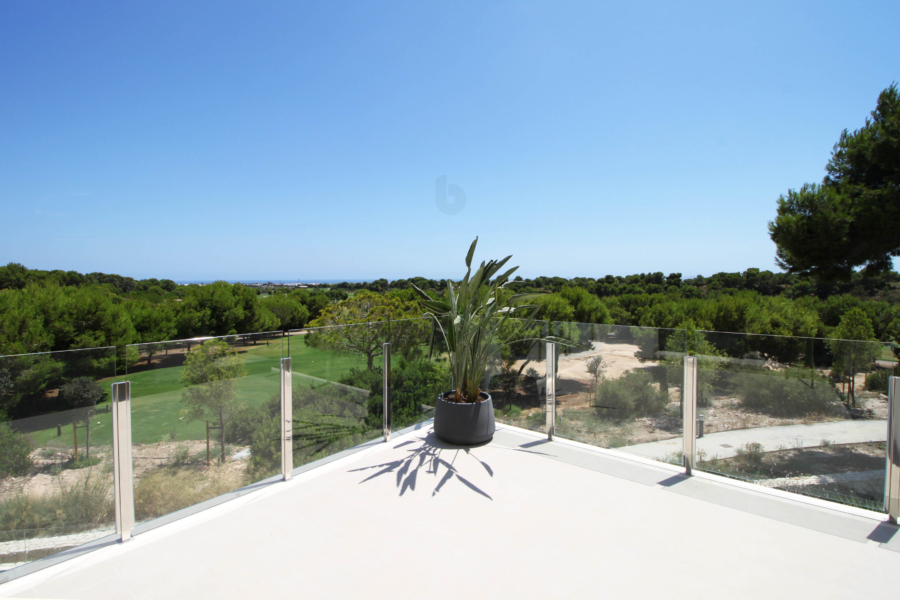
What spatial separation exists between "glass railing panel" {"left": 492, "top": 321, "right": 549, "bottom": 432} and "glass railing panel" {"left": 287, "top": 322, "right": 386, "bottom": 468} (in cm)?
127

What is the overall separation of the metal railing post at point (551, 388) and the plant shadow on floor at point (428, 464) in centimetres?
79

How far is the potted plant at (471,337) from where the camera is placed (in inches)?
138

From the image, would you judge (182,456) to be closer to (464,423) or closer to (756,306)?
(464,423)

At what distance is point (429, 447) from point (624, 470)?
1604 mm

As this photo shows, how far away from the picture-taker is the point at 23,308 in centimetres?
1001

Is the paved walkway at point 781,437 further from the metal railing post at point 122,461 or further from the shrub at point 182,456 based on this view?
the metal railing post at point 122,461

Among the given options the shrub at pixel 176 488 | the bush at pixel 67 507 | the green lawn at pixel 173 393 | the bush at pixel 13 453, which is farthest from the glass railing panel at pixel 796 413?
the bush at pixel 13 453

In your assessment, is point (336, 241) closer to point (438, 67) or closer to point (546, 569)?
point (438, 67)

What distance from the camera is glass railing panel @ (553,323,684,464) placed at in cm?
318

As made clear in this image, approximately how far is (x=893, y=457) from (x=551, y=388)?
2219 mm

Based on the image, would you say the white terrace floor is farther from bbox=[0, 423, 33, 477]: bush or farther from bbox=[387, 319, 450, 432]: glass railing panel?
bbox=[387, 319, 450, 432]: glass railing panel

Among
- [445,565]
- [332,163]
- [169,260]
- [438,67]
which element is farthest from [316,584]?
[169,260]

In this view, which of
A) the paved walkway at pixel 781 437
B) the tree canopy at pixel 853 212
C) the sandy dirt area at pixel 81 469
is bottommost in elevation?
the paved walkway at pixel 781 437

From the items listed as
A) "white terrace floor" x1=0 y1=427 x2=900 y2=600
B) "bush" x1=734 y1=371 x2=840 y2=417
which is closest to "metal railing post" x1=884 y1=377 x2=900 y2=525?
"white terrace floor" x1=0 y1=427 x2=900 y2=600
